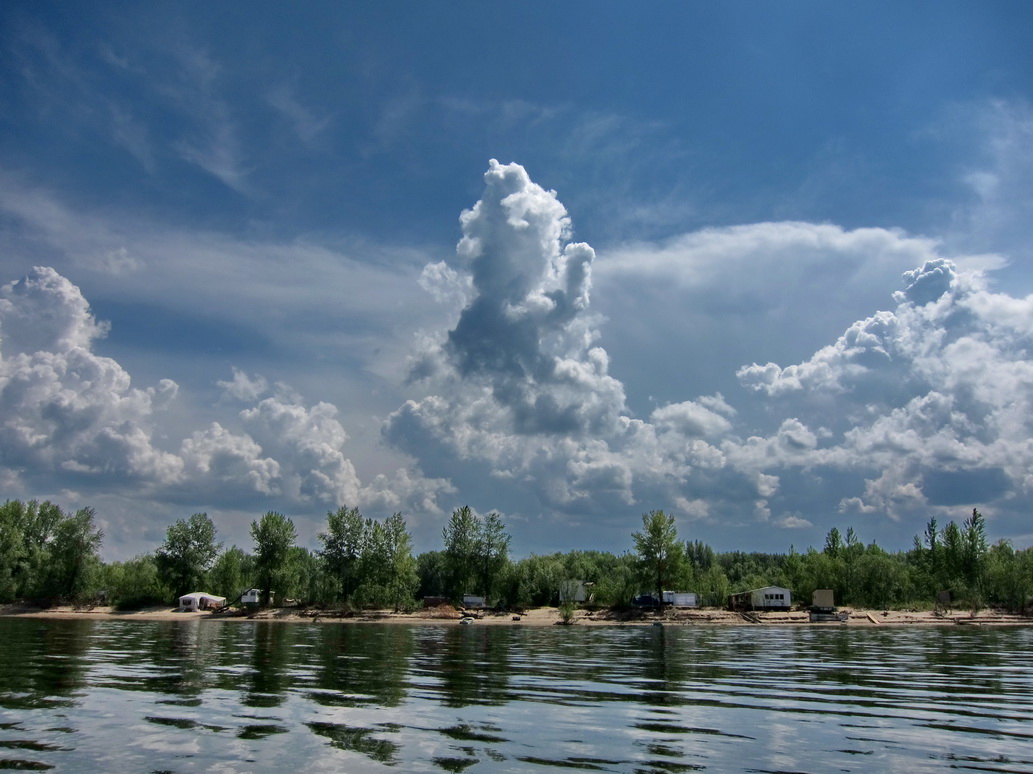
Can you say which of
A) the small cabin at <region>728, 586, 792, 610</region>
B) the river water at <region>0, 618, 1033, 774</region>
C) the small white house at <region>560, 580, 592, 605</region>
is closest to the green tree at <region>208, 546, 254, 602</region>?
the small white house at <region>560, 580, 592, 605</region>

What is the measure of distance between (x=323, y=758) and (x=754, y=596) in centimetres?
13100

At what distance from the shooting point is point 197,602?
133 m

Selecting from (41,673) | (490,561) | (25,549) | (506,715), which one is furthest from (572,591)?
(506,715)

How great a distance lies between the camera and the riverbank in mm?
111250

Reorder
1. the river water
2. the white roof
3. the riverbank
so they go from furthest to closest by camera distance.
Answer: the white roof, the riverbank, the river water

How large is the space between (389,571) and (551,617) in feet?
107

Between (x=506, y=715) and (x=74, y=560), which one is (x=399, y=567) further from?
(x=506, y=715)

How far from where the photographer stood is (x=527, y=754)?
16375 mm

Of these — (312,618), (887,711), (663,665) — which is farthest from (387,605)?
(887,711)

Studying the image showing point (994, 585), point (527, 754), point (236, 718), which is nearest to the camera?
point (527, 754)

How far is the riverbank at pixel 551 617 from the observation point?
111250 millimetres

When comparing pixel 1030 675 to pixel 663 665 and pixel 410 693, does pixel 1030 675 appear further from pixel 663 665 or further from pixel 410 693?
pixel 410 693

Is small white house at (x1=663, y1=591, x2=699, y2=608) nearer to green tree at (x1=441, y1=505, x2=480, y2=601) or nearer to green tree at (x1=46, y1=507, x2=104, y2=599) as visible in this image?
green tree at (x1=441, y1=505, x2=480, y2=601)

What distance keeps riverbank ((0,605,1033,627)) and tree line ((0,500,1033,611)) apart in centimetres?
477
